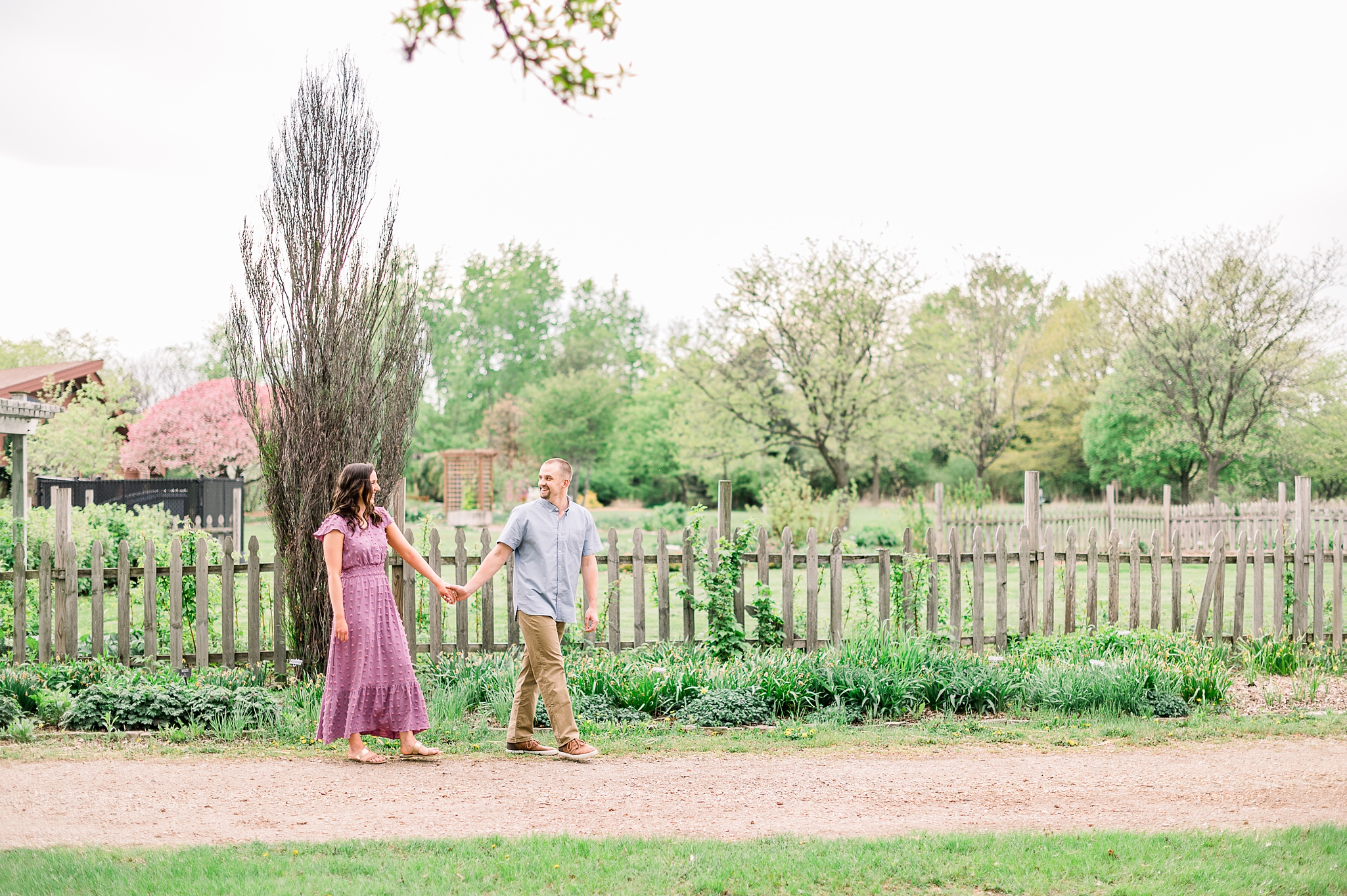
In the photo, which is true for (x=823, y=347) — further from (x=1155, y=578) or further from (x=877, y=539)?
(x=1155, y=578)

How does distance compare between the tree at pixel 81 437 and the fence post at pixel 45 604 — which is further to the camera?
the tree at pixel 81 437

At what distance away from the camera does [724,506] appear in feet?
28.9

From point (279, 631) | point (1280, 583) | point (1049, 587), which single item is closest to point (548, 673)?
point (279, 631)

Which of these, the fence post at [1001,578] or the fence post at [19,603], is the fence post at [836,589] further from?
the fence post at [19,603]

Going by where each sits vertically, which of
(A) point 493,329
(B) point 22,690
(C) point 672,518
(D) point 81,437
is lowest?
(C) point 672,518

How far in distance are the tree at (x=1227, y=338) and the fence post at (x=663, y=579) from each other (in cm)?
2263

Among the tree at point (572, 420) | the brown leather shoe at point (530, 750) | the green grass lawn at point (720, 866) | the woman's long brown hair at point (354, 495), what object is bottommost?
the brown leather shoe at point (530, 750)

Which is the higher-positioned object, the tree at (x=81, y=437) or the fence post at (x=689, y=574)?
the tree at (x=81, y=437)

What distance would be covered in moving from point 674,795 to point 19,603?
5.59 m

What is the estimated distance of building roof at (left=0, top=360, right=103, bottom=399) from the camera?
28.4 meters

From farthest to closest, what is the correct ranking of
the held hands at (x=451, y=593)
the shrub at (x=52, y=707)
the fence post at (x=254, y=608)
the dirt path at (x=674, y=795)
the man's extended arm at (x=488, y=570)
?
the fence post at (x=254, y=608)
the shrub at (x=52, y=707)
the held hands at (x=451, y=593)
the man's extended arm at (x=488, y=570)
the dirt path at (x=674, y=795)

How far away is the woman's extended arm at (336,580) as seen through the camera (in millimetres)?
5527

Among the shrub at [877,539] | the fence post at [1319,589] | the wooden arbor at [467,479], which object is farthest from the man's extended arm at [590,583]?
the wooden arbor at [467,479]

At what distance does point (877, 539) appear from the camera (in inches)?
844
